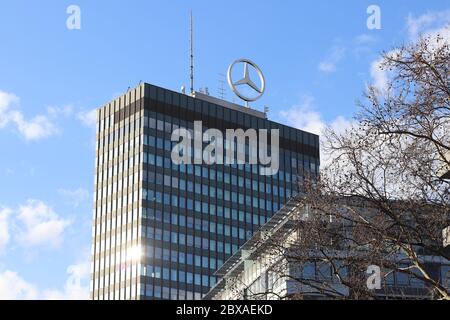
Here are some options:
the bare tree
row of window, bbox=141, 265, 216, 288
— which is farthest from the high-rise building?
the bare tree

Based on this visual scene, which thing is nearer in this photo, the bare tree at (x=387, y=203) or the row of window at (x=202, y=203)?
the bare tree at (x=387, y=203)

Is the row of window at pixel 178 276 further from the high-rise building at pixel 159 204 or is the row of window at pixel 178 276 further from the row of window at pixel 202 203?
the row of window at pixel 202 203

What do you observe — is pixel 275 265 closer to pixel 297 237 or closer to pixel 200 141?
pixel 297 237

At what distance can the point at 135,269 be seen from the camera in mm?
176500

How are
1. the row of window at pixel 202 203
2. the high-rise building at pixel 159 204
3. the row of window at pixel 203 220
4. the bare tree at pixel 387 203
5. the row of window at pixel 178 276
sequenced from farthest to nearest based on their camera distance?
the row of window at pixel 202 203 < the row of window at pixel 203 220 < the high-rise building at pixel 159 204 < the row of window at pixel 178 276 < the bare tree at pixel 387 203

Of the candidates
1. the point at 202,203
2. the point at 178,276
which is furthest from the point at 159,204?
the point at 178,276

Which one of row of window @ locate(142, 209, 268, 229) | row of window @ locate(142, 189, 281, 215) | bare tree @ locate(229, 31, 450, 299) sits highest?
row of window @ locate(142, 189, 281, 215)

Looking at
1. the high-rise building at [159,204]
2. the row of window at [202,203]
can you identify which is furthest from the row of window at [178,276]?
the row of window at [202,203]

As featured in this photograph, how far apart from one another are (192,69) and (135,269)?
138ft

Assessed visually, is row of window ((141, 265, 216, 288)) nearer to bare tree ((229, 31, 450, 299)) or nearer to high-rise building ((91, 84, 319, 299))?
high-rise building ((91, 84, 319, 299))

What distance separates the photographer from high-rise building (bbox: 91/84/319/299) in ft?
586

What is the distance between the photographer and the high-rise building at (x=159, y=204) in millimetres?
178750

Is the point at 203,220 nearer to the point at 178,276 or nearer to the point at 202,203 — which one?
the point at 202,203
